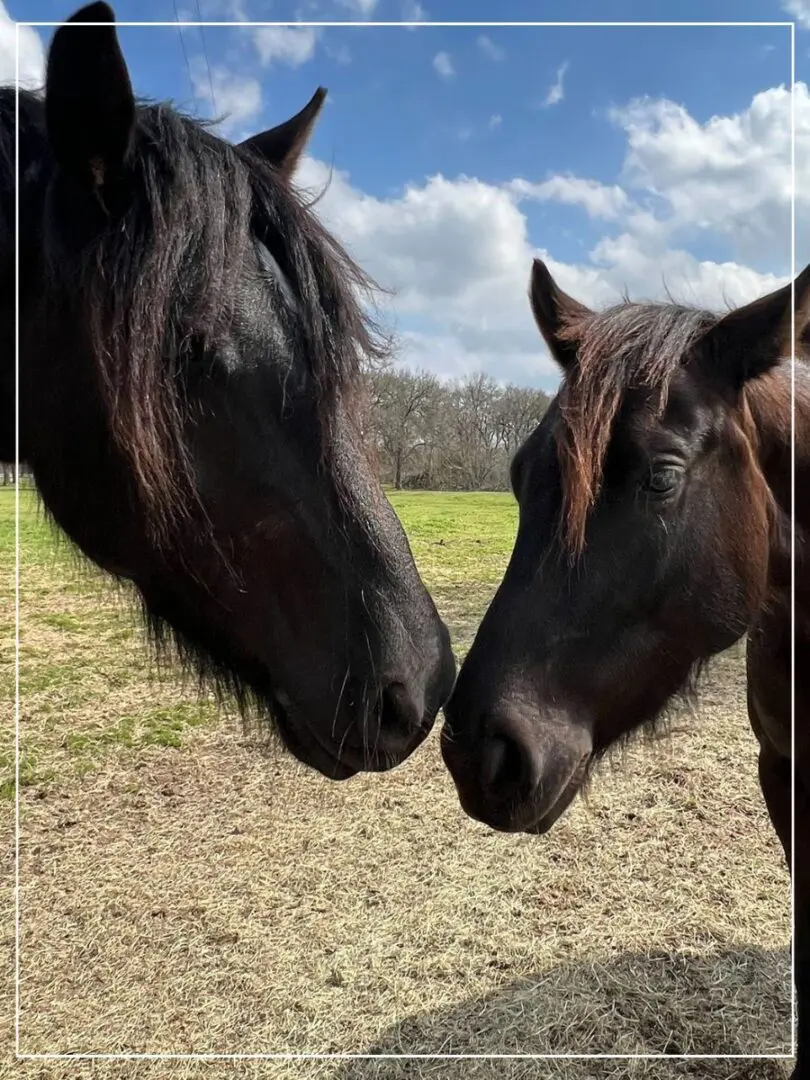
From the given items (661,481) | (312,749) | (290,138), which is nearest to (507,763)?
(312,749)

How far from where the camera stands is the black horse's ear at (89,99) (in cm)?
128

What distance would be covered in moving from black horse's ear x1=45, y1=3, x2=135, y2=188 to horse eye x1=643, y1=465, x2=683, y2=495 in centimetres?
138

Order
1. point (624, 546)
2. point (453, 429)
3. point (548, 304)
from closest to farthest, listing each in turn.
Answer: point (624, 546)
point (548, 304)
point (453, 429)

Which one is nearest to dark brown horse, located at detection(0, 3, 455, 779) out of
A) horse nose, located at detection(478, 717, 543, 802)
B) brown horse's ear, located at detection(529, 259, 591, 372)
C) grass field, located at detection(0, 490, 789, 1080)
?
horse nose, located at detection(478, 717, 543, 802)

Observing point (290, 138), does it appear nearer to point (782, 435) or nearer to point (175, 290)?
point (175, 290)

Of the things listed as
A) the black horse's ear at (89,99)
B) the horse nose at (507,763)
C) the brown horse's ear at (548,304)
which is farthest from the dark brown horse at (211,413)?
the brown horse's ear at (548,304)

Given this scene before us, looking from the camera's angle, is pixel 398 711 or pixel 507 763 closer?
pixel 398 711

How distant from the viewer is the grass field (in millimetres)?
2752

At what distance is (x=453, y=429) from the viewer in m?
5.57

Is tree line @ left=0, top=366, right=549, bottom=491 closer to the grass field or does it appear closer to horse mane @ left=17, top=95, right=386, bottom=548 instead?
horse mane @ left=17, top=95, right=386, bottom=548

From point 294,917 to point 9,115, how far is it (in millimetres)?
3410

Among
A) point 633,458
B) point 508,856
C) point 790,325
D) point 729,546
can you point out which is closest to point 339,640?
point 633,458

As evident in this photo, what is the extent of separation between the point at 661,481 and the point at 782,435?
19.9 inches

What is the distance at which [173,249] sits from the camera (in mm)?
1453
